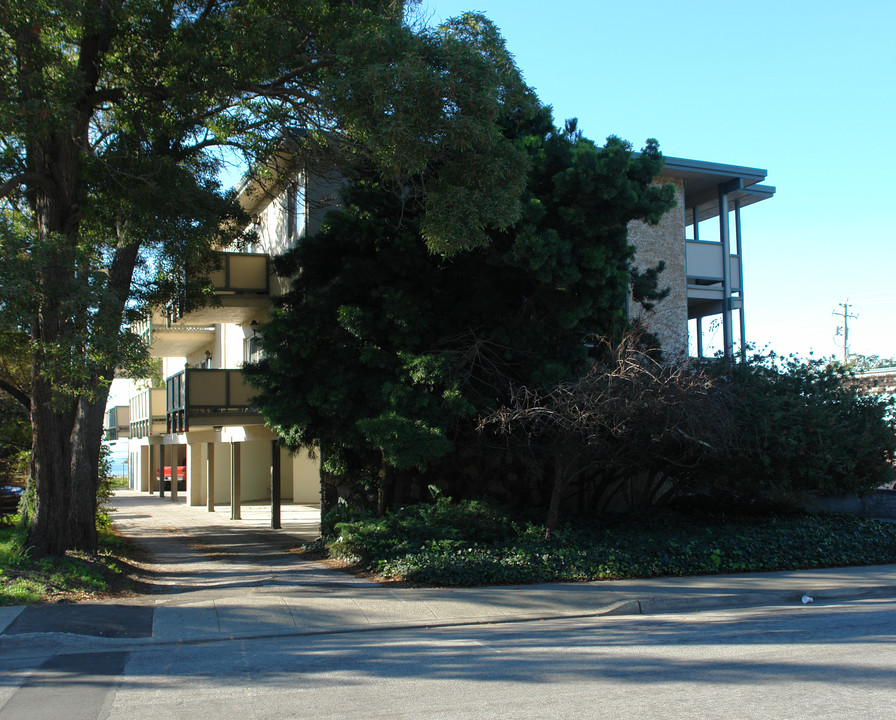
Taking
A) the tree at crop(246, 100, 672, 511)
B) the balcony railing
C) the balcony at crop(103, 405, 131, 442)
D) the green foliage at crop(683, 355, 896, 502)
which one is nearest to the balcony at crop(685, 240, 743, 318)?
the balcony railing

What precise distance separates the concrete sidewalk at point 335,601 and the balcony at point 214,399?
5186 mm

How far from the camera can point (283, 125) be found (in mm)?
13203

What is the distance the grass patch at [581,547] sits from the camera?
11969 mm

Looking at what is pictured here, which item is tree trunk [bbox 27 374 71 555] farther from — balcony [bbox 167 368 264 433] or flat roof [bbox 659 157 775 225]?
flat roof [bbox 659 157 775 225]

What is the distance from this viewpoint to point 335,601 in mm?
10422

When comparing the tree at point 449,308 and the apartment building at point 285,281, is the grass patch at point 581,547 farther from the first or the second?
the apartment building at point 285,281

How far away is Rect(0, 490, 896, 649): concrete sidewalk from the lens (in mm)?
9039

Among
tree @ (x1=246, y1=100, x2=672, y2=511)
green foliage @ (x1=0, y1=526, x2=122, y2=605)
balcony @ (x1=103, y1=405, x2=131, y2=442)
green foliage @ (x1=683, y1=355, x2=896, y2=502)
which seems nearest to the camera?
green foliage @ (x1=0, y1=526, x2=122, y2=605)

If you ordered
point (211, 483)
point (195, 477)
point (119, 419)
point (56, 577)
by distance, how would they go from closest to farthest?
point (56, 577), point (211, 483), point (195, 477), point (119, 419)

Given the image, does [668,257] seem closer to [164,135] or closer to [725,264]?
[725,264]

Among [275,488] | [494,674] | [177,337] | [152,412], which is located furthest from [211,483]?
[494,674]

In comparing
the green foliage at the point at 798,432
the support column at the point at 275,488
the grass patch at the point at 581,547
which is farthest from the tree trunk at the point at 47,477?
the green foliage at the point at 798,432

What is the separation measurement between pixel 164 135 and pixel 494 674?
10390 millimetres

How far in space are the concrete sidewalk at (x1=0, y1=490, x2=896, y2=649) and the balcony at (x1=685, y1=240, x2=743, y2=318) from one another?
9.21 meters
